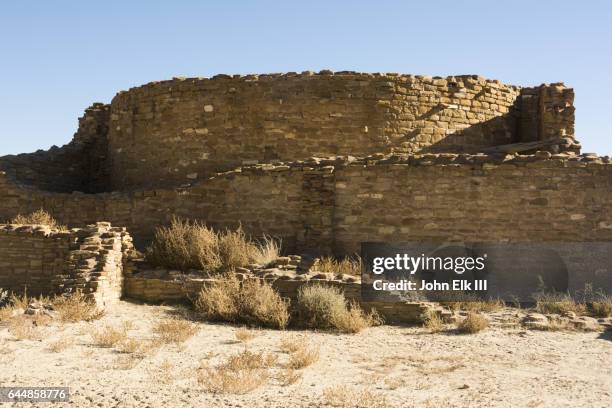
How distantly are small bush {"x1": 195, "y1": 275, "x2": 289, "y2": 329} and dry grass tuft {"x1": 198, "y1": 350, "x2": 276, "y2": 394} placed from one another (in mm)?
1716

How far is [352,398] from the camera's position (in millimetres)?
5637

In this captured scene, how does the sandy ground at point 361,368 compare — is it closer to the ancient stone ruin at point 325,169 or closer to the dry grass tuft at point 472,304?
the dry grass tuft at point 472,304

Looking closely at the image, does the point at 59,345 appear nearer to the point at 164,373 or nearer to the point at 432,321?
the point at 164,373

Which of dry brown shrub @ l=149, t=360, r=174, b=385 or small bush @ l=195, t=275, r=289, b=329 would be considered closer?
dry brown shrub @ l=149, t=360, r=174, b=385

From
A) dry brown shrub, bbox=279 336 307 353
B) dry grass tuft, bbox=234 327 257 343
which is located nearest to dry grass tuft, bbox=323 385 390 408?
dry brown shrub, bbox=279 336 307 353

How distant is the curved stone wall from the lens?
1355 centimetres

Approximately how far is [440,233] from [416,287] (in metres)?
1.41

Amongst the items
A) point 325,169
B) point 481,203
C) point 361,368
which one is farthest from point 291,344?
point 481,203

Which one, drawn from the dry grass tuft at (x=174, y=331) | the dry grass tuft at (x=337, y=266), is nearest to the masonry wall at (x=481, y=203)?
the dry grass tuft at (x=337, y=266)

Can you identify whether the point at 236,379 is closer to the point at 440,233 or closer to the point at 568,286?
the point at 440,233

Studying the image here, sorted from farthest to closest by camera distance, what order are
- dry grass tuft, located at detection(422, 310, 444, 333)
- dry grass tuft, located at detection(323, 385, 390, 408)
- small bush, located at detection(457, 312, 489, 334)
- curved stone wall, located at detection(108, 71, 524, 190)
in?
1. curved stone wall, located at detection(108, 71, 524, 190)
2. dry grass tuft, located at detection(422, 310, 444, 333)
3. small bush, located at detection(457, 312, 489, 334)
4. dry grass tuft, located at detection(323, 385, 390, 408)

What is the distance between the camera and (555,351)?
7746mm

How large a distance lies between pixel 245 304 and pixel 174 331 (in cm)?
140

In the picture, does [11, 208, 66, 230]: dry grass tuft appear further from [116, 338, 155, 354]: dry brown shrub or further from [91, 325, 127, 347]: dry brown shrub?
[116, 338, 155, 354]: dry brown shrub
